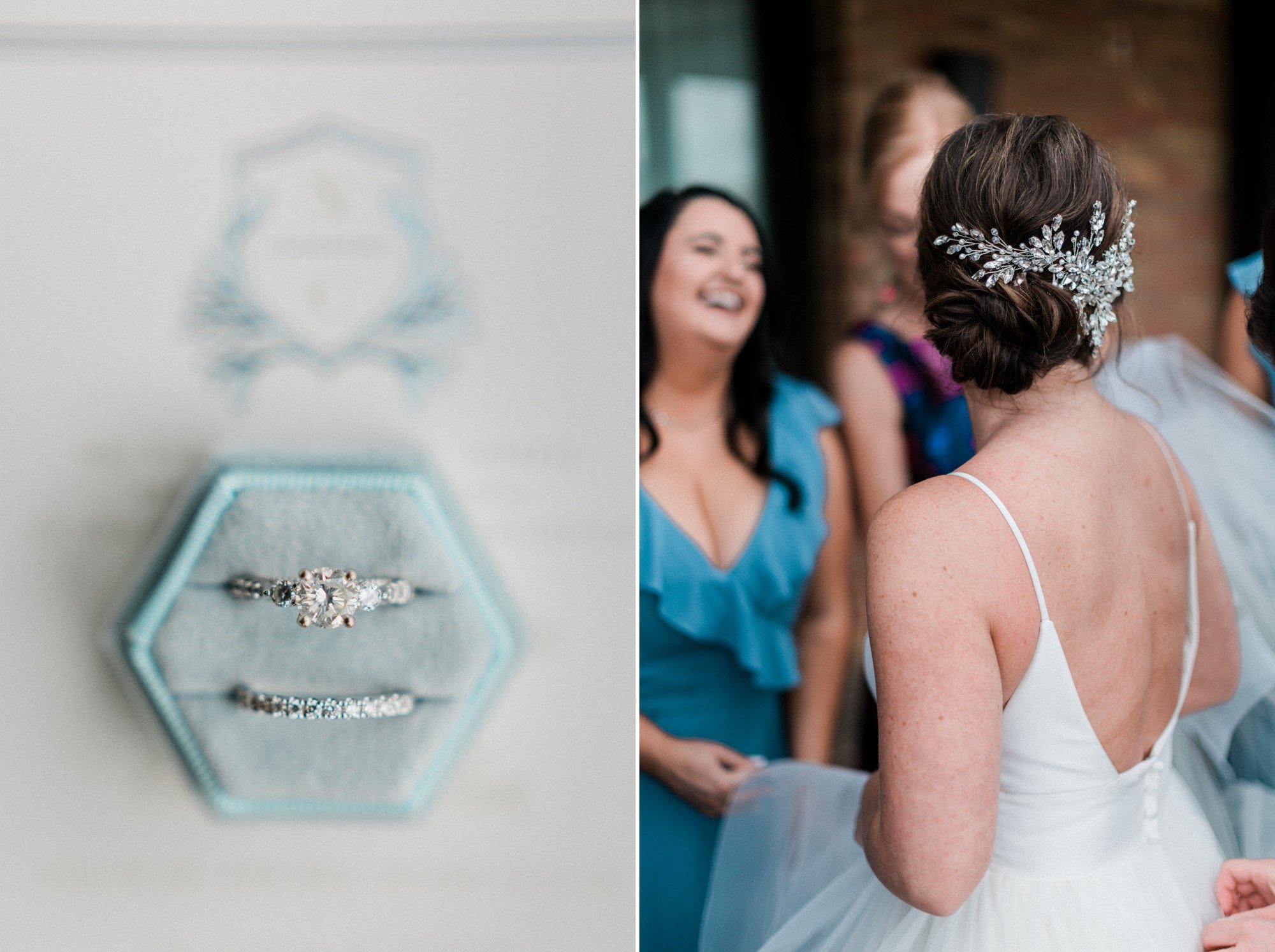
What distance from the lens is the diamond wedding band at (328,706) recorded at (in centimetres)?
50

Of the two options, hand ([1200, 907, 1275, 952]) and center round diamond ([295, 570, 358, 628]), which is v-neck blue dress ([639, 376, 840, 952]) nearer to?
hand ([1200, 907, 1275, 952])

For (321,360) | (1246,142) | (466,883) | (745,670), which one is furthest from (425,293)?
(1246,142)

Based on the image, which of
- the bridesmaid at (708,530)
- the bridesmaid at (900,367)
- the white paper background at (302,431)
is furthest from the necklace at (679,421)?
the white paper background at (302,431)

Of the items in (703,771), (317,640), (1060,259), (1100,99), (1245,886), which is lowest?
(703,771)

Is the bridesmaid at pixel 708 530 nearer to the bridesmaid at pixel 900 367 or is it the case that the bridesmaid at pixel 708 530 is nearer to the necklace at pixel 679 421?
the necklace at pixel 679 421

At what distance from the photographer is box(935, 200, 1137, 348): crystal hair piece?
64 cm

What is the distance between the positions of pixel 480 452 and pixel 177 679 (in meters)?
0.22

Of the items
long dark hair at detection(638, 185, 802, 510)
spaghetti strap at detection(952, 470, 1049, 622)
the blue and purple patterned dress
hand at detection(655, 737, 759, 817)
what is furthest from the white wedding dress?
the blue and purple patterned dress

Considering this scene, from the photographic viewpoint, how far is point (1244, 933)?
0.71m

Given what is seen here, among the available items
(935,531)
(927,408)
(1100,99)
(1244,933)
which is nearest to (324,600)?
(935,531)

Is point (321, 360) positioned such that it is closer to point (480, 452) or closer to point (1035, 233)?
point (480, 452)

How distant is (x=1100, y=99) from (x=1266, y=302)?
1866 mm

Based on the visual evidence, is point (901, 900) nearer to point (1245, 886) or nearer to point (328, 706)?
point (1245, 886)

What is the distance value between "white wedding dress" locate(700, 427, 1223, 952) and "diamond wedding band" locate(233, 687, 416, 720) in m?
0.39
